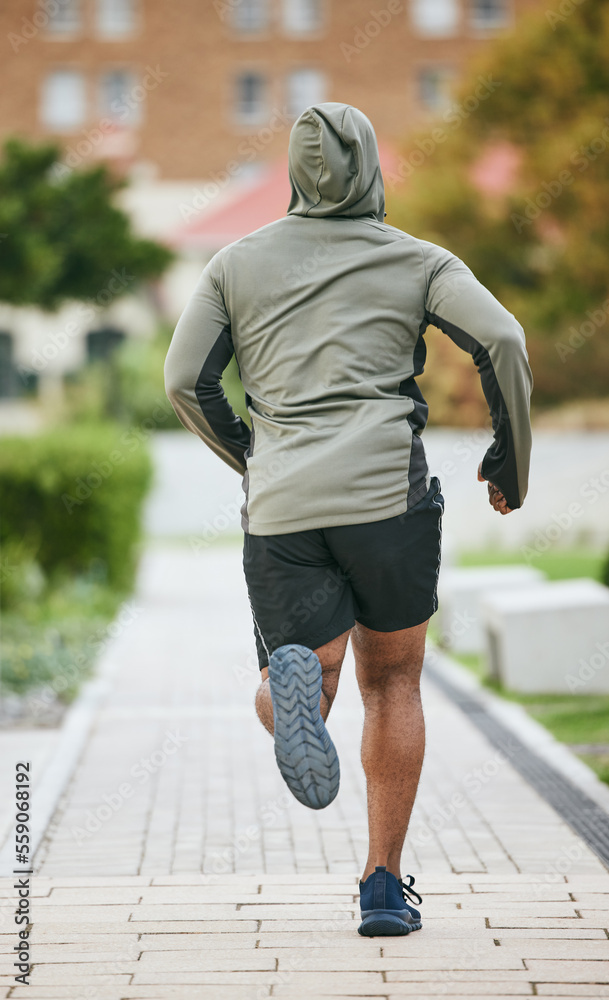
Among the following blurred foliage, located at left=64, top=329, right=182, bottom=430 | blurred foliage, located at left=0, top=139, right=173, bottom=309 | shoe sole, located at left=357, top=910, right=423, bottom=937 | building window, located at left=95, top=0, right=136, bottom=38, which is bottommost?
shoe sole, located at left=357, top=910, right=423, bottom=937

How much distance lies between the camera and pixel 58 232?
31.7 feet

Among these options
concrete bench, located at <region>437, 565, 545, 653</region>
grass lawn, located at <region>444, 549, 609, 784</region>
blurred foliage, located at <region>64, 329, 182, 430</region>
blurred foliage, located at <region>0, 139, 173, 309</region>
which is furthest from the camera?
blurred foliage, located at <region>64, 329, 182, 430</region>

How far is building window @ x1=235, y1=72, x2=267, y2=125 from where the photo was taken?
1881 inches

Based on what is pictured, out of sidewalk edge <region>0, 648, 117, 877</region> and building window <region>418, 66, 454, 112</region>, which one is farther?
building window <region>418, 66, 454, 112</region>

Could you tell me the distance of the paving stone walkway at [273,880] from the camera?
3.01 metres

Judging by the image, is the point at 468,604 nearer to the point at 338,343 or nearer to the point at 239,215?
the point at 338,343

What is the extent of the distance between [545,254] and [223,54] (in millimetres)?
27312

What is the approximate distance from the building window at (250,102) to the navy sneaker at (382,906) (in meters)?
47.3

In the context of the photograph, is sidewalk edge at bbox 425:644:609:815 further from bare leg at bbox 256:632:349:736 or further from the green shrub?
the green shrub

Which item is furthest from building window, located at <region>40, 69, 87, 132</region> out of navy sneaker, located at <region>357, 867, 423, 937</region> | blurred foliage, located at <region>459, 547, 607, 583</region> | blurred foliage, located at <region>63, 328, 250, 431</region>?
navy sneaker, located at <region>357, 867, 423, 937</region>

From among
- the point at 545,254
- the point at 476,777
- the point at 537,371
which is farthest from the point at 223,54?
the point at 476,777

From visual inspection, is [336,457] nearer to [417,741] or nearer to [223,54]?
[417,741]

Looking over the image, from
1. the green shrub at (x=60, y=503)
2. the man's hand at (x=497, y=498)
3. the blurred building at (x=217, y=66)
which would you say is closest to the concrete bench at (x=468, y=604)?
the green shrub at (x=60, y=503)

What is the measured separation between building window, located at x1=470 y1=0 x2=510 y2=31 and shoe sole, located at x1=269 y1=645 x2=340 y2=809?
161 feet
